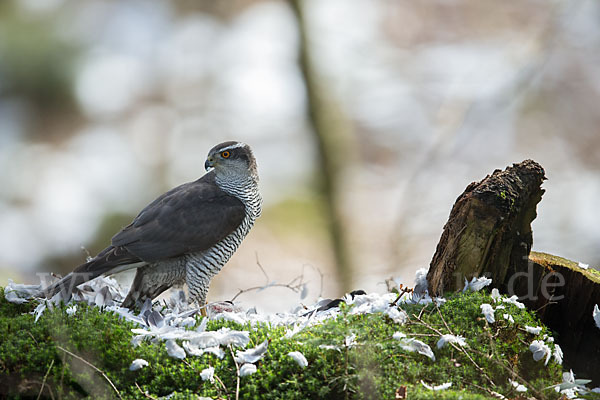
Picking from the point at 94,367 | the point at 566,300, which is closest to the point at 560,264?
the point at 566,300

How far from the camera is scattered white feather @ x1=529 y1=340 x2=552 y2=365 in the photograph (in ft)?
9.33

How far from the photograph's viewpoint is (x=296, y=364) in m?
2.57

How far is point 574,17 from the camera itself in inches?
348

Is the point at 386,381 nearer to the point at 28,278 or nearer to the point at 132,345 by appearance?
the point at 132,345

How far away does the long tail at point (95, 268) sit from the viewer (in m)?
3.40

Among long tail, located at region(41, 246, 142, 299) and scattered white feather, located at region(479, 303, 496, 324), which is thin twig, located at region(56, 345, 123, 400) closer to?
long tail, located at region(41, 246, 142, 299)

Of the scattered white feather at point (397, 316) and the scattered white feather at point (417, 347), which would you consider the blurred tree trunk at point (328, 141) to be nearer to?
the scattered white feather at point (397, 316)

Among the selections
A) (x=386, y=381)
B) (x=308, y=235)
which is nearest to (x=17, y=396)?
(x=386, y=381)

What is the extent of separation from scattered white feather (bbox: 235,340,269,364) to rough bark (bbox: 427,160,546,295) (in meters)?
1.11

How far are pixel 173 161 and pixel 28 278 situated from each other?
8.45 ft

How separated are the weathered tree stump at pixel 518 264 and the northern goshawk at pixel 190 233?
1394mm

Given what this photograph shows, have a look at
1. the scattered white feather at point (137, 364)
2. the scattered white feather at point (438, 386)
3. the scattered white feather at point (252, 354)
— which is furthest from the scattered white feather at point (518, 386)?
the scattered white feather at point (137, 364)

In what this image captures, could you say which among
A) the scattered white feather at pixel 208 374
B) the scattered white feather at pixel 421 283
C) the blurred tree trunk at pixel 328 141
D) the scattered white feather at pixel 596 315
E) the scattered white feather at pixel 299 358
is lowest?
the scattered white feather at pixel 208 374

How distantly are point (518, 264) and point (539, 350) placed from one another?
22.6 inches
